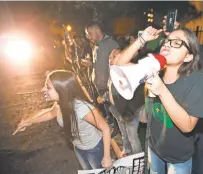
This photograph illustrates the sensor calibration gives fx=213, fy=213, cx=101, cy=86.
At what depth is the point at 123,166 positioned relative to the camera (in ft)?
7.49

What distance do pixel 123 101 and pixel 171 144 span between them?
1.28 meters

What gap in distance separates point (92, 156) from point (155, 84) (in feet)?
4.54

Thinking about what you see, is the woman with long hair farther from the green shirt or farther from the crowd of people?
the green shirt

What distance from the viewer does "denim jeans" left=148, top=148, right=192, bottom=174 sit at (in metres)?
1.88

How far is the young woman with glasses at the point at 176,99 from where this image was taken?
4.59 feet

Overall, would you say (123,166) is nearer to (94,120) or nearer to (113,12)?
(94,120)

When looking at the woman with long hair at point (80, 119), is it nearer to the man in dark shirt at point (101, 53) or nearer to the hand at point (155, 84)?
the hand at point (155, 84)

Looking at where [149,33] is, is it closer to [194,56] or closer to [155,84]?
[194,56]

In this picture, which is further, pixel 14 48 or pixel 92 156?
pixel 14 48

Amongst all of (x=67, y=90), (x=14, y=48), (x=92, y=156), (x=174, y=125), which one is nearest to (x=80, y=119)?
(x=67, y=90)

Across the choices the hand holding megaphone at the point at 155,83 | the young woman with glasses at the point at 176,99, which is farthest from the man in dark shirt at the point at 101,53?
the hand holding megaphone at the point at 155,83

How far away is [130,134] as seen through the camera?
3.18 meters

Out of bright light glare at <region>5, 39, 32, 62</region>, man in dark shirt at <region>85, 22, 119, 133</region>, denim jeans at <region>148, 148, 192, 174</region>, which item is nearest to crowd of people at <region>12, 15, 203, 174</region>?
denim jeans at <region>148, 148, 192, 174</region>

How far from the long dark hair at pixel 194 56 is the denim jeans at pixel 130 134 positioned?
1510mm
